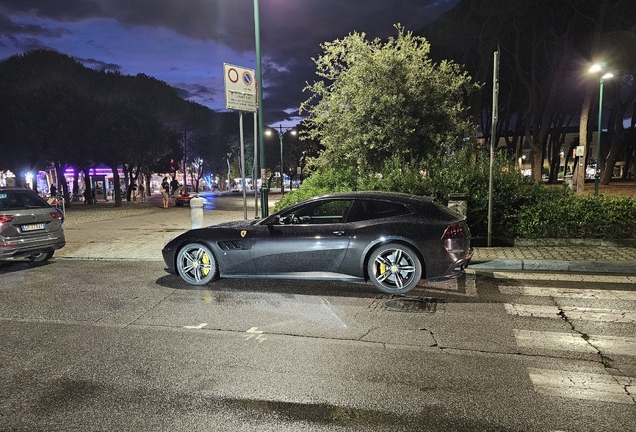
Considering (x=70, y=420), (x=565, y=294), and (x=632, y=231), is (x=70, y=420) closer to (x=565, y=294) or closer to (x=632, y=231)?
(x=565, y=294)

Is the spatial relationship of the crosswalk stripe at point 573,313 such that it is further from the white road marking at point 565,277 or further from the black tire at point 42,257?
the black tire at point 42,257

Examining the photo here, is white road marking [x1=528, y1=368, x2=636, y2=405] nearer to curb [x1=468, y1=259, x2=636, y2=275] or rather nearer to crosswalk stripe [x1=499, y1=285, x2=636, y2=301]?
crosswalk stripe [x1=499, y1=285, x2=636, y2=301]

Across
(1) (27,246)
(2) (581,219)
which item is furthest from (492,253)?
(1) (27,246)

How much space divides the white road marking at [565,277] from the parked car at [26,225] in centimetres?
842

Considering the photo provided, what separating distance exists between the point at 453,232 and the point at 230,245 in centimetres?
325

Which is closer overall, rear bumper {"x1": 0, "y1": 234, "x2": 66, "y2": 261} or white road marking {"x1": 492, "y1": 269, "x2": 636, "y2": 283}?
white road marking {"x1": 492, "y1": 269, "x2": 636, "y2": 283}

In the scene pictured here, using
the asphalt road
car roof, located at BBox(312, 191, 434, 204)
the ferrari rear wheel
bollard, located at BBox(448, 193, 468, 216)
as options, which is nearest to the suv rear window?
the asphalt road

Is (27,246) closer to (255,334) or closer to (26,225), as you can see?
(26,225)

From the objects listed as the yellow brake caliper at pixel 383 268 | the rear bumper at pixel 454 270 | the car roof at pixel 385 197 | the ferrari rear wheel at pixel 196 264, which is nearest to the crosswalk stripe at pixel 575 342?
the rear bumper at pixel 454 270

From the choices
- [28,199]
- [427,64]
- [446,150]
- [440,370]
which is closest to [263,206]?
[28,199]

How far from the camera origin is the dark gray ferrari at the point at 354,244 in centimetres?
591

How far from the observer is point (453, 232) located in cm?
591

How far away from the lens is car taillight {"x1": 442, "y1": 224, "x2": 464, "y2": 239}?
231 inches

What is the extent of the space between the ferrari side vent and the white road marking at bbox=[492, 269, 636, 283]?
4216 millimetres
